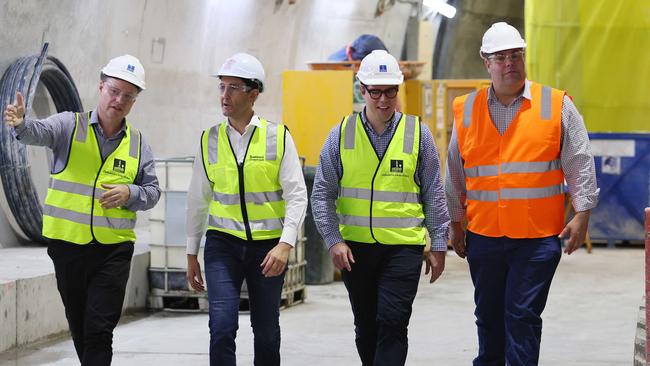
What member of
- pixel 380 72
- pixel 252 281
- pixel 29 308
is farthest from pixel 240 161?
pixel 29 308

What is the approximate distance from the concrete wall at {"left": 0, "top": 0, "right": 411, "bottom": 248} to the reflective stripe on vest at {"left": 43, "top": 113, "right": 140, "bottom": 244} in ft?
16.0

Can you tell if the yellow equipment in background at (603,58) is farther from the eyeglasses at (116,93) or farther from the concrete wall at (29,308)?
the eyeglasses at (116,93)

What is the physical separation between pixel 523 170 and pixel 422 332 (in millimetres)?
4160

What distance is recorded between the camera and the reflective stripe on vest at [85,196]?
632cm

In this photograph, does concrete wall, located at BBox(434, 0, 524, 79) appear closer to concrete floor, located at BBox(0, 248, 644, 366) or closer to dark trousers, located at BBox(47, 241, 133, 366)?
concrete floor, located at BBox(0, 248, 644, 366)

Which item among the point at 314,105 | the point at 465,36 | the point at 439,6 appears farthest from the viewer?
the point at 465,36

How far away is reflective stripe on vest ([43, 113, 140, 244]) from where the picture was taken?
632 centimetres

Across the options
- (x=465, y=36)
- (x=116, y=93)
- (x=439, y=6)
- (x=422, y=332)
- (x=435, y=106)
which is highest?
(x=439, y=6)

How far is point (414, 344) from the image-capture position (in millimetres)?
9594

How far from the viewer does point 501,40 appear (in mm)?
6160

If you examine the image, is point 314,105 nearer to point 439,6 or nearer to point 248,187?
point 248,187

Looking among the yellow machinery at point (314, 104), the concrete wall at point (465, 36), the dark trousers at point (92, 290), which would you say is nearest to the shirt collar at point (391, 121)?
the dark trousers at point (92, 290)

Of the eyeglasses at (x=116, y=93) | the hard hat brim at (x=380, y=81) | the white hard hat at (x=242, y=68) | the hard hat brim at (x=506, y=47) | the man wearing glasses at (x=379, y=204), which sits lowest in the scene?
the man wearing glasses at (x=379, y=204)

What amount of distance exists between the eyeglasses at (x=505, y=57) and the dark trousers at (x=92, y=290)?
6.82ft
